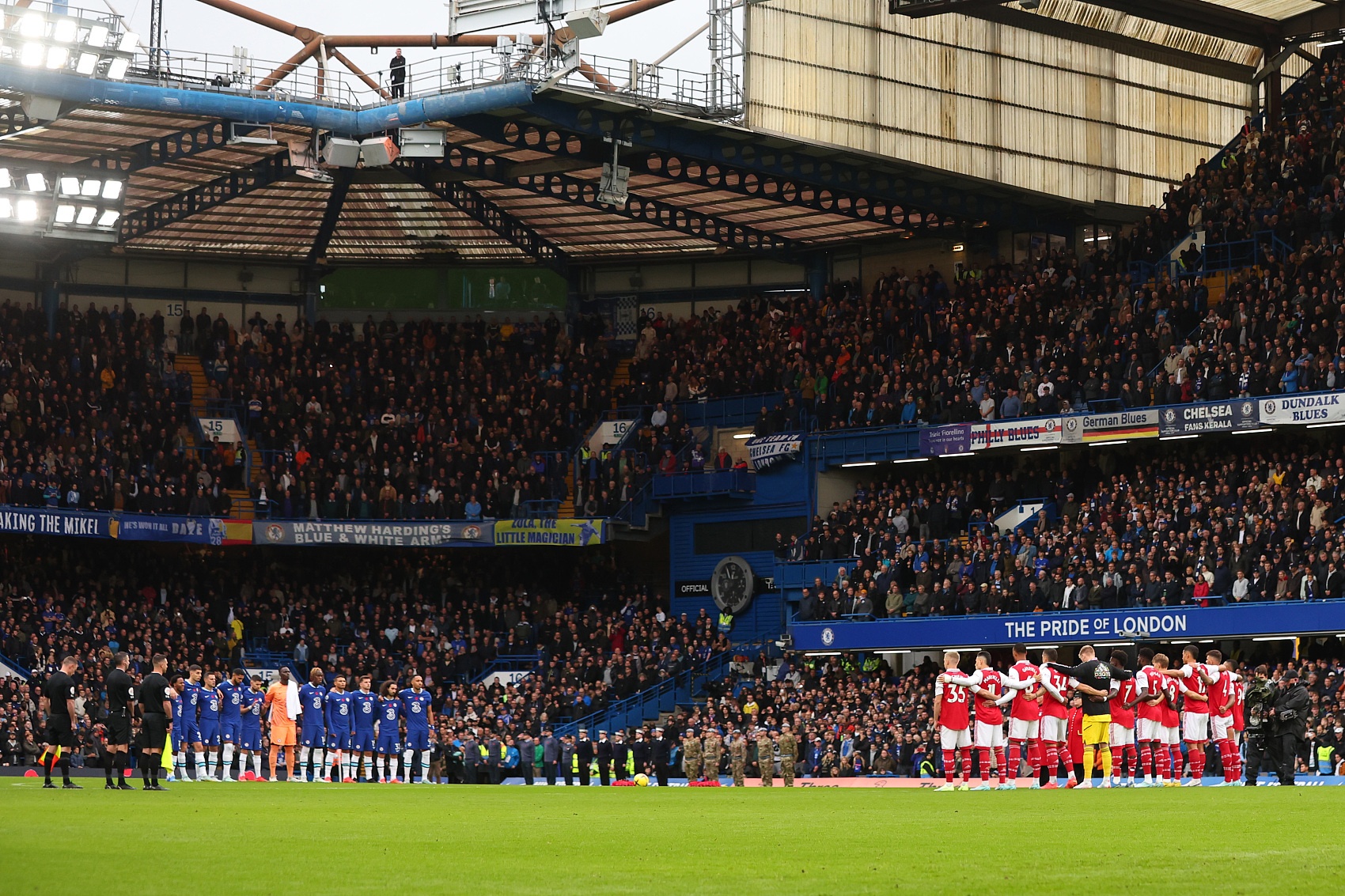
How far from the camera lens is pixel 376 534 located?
165 ft

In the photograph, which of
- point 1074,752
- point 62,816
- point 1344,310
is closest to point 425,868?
point 62,816

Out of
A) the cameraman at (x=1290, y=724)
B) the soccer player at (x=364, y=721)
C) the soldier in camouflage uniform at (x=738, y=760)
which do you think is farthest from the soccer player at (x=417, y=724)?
the cameraman at (x=1290, y=724)

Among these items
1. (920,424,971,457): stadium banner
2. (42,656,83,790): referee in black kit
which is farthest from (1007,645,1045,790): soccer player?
(920,424,971,457): stadium banner

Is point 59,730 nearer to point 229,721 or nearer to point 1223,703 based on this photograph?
point 229,721

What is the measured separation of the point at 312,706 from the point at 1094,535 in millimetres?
17647

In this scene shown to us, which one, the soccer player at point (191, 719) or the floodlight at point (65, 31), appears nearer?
the soccer player at point (191, 719)

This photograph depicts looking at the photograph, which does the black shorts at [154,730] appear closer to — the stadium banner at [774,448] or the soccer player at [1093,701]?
the soccer player at [1093,701]

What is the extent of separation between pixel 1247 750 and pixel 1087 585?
1036 cm

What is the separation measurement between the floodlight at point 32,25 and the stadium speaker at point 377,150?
7855 mm

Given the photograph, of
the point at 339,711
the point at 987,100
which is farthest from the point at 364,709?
the point at 987,100

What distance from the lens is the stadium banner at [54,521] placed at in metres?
45.8

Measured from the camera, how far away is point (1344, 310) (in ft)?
124

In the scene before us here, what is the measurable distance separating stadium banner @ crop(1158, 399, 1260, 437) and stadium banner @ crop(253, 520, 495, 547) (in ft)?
64.6

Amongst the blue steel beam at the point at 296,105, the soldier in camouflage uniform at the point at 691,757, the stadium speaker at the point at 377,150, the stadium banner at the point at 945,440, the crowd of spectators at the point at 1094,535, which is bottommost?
the soldier in camouflage uniform at the point at 691,757
